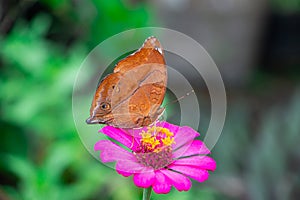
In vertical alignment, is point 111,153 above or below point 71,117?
above

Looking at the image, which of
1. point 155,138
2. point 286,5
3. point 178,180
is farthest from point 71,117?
point 286,5

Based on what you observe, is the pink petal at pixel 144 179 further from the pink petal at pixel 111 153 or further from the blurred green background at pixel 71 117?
the blurred green background at pixel 71 117

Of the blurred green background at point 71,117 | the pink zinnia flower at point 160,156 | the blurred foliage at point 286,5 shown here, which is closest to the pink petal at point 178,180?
the pink zinnia flower at point 160,156

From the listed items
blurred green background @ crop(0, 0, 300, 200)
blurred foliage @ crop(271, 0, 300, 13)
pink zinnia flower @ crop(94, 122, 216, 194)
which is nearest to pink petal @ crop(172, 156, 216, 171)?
pink zinnia flower @ crop(94, 122, 216, 194)

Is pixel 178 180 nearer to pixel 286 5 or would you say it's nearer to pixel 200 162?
pixel 200 162

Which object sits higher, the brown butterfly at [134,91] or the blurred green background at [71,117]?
the brown butterfly at [134,91]

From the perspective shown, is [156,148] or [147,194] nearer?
[147,194]
